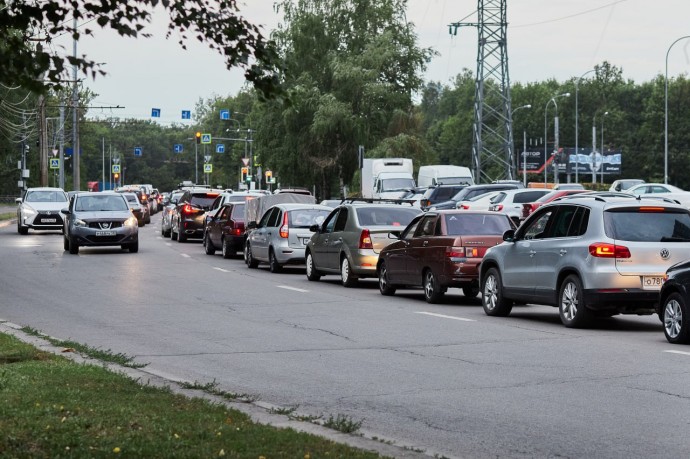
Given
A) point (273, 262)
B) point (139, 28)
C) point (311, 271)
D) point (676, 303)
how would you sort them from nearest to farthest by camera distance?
point (139, 28)
point (676, 303)
point (311, 271)
point (273, 262)

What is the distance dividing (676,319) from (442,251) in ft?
21.8

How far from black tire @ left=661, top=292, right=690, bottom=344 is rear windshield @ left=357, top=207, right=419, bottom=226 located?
10.9 m

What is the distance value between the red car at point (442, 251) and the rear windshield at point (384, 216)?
7.13ft

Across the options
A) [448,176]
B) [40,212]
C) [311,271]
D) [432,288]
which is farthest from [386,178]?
[432,288]

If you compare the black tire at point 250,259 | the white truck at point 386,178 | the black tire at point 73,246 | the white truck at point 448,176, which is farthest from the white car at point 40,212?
the black tire at point 250,259

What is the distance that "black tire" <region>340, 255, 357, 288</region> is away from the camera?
25561 mm

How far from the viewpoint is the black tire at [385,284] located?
2331 centimetres

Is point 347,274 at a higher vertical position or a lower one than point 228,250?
lower

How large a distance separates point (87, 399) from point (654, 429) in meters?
4.10

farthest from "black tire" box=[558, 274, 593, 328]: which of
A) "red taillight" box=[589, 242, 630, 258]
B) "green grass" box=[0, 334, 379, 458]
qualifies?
"green grass" box=[0, 334, 379, 458]

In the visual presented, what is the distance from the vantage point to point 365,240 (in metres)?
25.1

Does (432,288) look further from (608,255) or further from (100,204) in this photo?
(100,204)

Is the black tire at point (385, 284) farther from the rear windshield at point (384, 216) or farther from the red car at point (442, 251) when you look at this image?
the rear windshield at point (384, 216)

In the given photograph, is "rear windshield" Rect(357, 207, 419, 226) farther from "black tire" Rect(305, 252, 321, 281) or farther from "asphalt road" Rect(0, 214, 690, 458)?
"black tire" Rect(305, 252, 321, 281)
